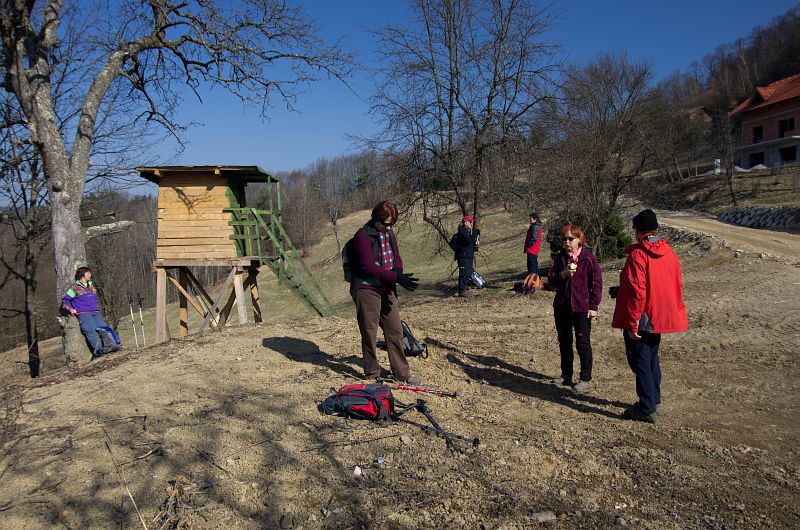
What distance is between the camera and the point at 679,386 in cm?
594

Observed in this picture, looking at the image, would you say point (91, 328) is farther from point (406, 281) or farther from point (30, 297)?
point (30, 297)

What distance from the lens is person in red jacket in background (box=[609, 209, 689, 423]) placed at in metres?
4.79

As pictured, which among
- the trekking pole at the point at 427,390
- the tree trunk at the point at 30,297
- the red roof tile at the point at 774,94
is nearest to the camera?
the trekking pole at the point at 427,390

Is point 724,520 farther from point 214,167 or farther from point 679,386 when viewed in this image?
point 214,167

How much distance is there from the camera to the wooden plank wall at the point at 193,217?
1123 cm

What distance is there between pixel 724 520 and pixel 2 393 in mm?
7677

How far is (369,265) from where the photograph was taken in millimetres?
5387

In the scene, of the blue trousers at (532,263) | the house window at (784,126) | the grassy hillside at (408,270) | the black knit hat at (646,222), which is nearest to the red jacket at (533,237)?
the blue trousers at (532,263)

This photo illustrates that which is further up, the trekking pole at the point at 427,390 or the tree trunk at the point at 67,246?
the tree trunk at the point at 67,246

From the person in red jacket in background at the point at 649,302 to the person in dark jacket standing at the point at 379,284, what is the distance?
2182 mm

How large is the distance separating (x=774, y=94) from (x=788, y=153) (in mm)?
6147

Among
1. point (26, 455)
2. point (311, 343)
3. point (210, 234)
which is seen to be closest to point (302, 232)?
point (210, 234)

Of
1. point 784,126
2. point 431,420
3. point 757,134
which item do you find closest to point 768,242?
point 431,420

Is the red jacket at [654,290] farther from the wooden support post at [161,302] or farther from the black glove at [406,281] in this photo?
the wooden support post at [161,302]
